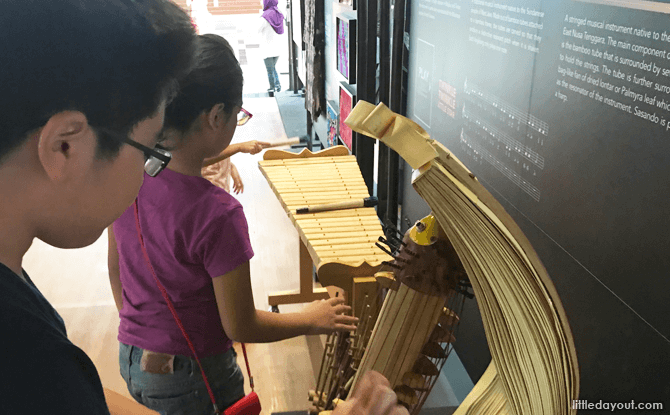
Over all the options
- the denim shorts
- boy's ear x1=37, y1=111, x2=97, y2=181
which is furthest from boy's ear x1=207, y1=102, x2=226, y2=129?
boy's ear x1=37, y1=111, x2=97, y2=181

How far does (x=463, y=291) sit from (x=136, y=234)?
744 mm

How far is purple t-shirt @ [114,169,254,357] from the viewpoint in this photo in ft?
4.00

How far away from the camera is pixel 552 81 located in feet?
4.84

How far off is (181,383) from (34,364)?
0.91 meters

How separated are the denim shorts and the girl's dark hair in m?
0.56

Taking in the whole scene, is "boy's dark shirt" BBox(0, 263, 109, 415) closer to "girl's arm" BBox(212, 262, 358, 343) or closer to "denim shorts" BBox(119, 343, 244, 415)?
"girl's arm" BBox(212, 262, 358, 343)

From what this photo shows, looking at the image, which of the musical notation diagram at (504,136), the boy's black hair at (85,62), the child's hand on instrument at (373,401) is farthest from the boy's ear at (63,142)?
the musical notation diagram at (504,136)

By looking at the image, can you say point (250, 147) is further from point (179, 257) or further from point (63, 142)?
point (63, 142)

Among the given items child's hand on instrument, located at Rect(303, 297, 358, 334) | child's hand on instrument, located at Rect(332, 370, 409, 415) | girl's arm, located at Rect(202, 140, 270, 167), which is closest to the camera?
child's hand on instrument, located at Rect(332, 370, 409, 415)

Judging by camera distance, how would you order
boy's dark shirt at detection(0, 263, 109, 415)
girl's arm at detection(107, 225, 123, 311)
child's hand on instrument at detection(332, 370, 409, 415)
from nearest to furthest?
1. boy's dark shirt at detection(0, 263, 109, 415)
2. child's hand on instrument at detection(332, 370, 409, 415)
3. girl's arm at detection(107, 225, 123, 311)

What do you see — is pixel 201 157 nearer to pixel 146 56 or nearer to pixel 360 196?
pixel 146 56

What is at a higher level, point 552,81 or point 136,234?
point 552,81

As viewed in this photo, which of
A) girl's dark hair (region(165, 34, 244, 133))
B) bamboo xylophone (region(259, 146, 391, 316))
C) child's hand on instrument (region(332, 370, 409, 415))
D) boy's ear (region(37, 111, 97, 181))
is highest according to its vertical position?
boy's ear (region(37, 111, 97, 181))

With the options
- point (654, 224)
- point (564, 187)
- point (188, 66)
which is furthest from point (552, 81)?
point (188, 66)
